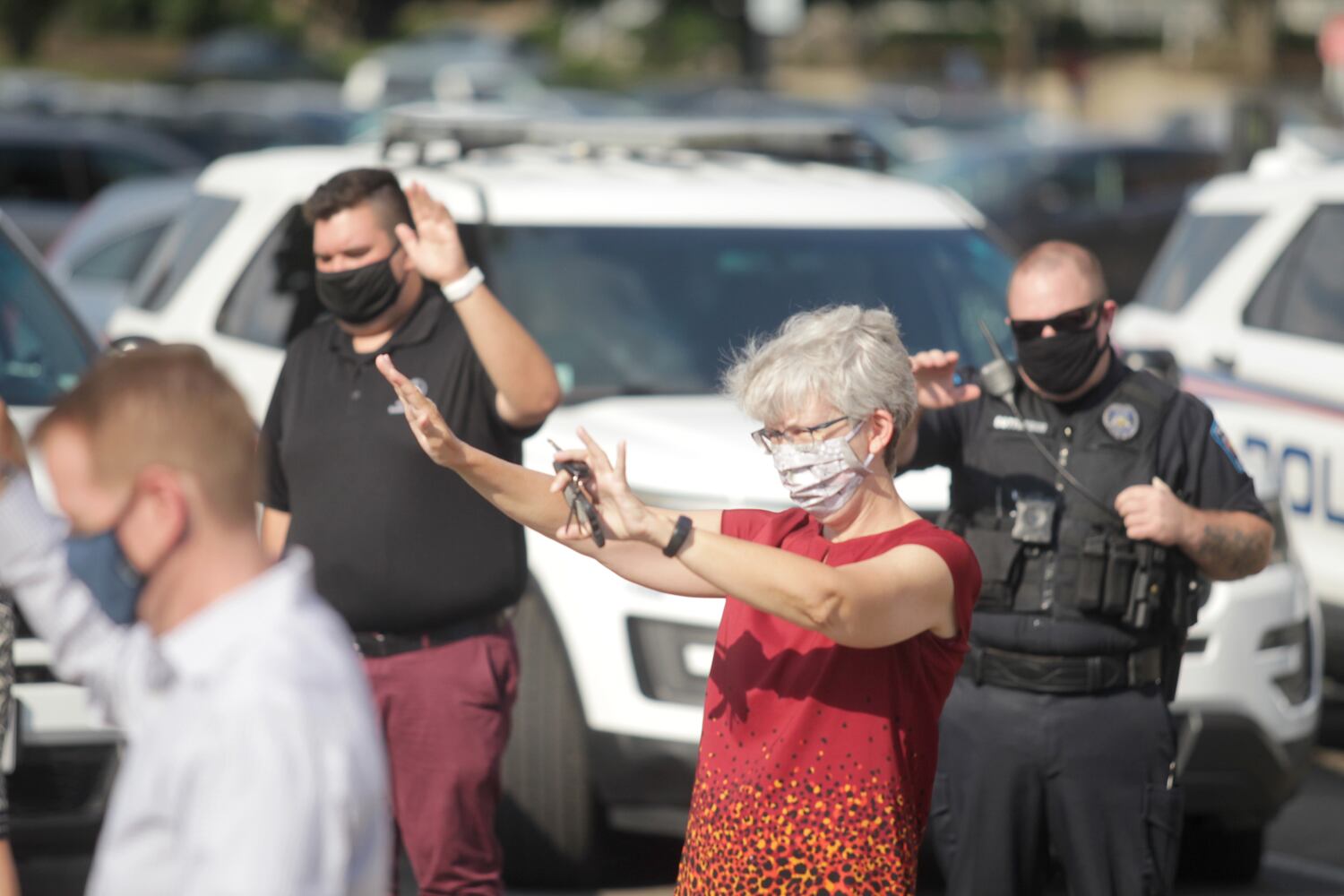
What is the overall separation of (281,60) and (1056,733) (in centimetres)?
3883

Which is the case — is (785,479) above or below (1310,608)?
above

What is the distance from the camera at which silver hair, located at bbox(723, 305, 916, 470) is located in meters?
3.10

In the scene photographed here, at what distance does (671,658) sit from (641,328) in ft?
4.08

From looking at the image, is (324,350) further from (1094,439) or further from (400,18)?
(400,18)

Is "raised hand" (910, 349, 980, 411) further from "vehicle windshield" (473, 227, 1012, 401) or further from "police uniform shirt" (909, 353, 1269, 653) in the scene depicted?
"vehicle windshield" (473, 227, 1012, 401)

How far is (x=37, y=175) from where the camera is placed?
16.4 metres

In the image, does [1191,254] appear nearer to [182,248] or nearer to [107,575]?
[182,248]

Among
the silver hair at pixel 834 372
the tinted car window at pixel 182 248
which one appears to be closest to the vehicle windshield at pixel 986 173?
the tinted car window at pixel 182 248

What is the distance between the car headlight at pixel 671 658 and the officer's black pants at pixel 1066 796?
106 cm

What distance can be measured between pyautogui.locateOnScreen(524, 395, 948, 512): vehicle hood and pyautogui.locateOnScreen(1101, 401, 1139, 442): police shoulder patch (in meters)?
0.92

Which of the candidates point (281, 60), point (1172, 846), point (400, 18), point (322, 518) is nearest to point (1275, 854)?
point (1172, 846)

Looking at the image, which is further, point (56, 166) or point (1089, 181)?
point (1089, 181)

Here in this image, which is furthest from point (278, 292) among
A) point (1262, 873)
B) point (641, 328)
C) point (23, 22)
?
point (23, 22)

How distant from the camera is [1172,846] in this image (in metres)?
4.09
